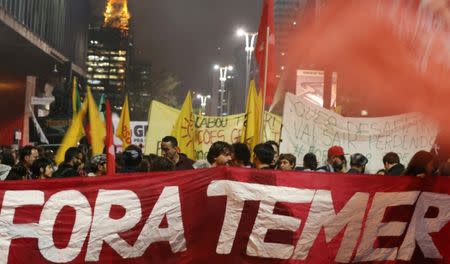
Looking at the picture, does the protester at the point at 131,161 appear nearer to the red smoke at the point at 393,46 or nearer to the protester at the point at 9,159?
the red smoke at the point at 393,46

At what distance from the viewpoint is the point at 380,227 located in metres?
5.59

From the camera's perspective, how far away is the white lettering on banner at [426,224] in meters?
5.59

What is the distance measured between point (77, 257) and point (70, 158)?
2.91 meters

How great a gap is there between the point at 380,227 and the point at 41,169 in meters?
3.86

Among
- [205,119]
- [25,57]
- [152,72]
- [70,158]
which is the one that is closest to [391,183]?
[70,158]

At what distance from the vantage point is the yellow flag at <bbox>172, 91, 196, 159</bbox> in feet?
37.4

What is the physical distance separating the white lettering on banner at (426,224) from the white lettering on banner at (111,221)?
8.13 ft

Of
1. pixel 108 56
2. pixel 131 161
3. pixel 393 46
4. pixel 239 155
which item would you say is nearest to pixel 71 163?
pixel 131 161

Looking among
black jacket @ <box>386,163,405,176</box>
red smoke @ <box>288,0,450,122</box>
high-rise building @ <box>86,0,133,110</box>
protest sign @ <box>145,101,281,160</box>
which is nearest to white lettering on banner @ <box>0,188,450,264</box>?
red smoke @ <box>288,0,450,122</box>

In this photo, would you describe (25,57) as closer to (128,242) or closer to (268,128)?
(268,128)

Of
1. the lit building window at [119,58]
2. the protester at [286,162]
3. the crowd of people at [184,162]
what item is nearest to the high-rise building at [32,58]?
the crowd of people at [184,162]

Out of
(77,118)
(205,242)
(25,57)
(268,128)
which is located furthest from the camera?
(25,57)

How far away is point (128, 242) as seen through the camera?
5125 mm

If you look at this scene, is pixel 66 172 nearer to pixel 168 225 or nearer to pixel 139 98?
pixel 168 225
